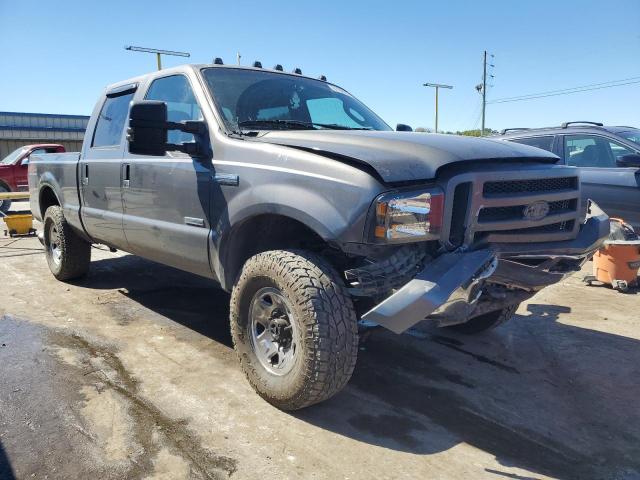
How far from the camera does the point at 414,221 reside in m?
2.51

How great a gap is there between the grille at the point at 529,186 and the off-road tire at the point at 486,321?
3.97 ft

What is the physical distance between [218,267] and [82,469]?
1.41m

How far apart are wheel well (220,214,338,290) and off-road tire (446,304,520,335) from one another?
1.66 meters

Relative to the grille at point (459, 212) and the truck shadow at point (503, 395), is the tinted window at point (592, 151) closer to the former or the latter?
the truck shadow at point (503, 395)

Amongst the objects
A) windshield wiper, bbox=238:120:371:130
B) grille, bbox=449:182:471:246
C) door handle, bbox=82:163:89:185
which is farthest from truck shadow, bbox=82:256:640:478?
windshield wiper, bbox=238:120:371:130

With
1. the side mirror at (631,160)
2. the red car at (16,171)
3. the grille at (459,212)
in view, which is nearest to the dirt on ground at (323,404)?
the grille at (459,212)

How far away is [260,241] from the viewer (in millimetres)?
3402

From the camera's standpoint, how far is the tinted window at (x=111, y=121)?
4613mm

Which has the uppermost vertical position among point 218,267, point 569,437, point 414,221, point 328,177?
point 328,177

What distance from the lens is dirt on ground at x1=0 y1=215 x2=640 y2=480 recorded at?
8.21 ft

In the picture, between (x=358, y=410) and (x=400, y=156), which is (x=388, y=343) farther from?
(x=400, y=156)

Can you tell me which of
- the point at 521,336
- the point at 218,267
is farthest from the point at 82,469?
the point at 521,336

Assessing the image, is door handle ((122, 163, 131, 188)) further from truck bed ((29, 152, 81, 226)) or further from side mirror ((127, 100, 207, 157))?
truck bed ((29, 152, 81, 226))

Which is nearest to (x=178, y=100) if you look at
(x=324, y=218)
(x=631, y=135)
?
(x=324, y=218)
